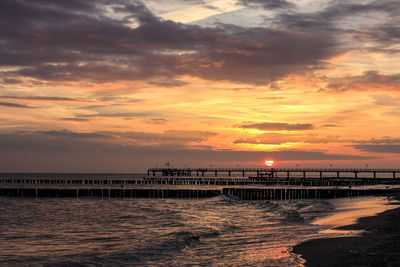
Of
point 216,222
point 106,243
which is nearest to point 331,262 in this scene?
point 106,243

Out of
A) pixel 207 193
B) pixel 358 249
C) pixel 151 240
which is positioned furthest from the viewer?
pixel 207 193

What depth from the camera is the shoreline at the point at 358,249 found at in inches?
571

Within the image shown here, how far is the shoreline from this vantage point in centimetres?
1451

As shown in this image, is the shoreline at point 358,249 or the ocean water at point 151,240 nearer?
the shoreline at point 358,249

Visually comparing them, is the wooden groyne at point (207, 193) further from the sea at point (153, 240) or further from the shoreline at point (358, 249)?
the shoreline at point (358, 249)

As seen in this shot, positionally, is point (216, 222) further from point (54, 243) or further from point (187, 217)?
point (54, 243)

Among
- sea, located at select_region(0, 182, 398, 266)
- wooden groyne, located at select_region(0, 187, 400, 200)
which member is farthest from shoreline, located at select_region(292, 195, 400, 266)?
wooden groyne, located at select_region(0, 187, 400, 200)

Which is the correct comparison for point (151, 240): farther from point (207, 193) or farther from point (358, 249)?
point (207, 193)

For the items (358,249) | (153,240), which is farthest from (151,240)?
(358,249)

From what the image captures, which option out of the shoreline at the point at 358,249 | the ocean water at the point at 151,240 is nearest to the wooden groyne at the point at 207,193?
the ocean water at the point at 151,240

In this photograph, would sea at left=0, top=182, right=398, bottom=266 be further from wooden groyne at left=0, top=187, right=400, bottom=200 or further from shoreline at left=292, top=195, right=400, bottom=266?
wooden groyne at left=0, top=187, right=400, bottom=200

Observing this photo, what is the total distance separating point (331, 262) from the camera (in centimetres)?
1516

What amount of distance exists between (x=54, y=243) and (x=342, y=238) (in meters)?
16.4

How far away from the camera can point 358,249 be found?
17.1 meters
